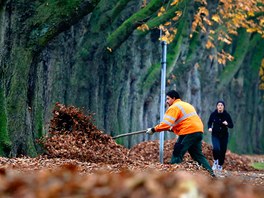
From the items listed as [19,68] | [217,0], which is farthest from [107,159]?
[217,0]

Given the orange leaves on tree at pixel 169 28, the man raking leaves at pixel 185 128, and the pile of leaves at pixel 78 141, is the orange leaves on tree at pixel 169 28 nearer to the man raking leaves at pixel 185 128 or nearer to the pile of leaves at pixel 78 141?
the pile of leaves at pixel 78 141

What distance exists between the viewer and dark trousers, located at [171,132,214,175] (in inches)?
635

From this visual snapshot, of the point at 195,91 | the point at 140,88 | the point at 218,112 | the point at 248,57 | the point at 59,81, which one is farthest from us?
the point at 248,57

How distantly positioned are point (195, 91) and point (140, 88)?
6.82m

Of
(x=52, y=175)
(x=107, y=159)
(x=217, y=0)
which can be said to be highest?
(x=217, y=0)

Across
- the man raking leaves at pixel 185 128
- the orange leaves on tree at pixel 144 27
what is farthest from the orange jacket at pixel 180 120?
the orange leaves on tree at pixel 144 27

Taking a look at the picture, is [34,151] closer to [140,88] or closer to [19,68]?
[19,68]

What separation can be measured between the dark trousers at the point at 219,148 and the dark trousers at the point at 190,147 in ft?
13.6

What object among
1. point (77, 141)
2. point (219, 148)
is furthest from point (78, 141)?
point (219, 148)

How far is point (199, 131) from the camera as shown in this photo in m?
16.2

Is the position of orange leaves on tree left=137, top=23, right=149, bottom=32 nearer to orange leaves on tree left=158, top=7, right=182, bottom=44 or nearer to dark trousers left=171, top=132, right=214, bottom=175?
orange leaves on tree left=158, top=7, right=182, bottom=44

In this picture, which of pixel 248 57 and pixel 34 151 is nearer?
pixel 34 151

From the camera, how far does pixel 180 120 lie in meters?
16.0

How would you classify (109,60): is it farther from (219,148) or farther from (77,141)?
(77,141)
